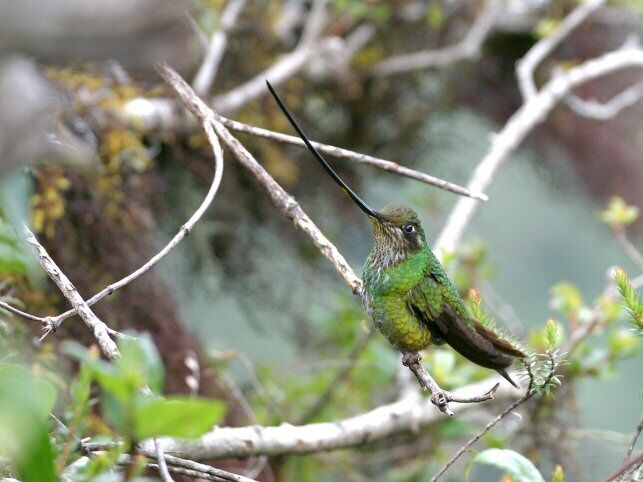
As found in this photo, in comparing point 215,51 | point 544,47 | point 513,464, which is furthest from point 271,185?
point 544,47

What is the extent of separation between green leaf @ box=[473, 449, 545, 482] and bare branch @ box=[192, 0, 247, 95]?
1391 mm

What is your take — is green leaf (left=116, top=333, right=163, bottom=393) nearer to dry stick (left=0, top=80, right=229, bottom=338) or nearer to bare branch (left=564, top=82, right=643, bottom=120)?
dry stick (left=0, top=80, right=229, bottom=338)

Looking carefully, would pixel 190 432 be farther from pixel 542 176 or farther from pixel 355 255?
pixel 542 176

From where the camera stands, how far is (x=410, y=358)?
1217 mm

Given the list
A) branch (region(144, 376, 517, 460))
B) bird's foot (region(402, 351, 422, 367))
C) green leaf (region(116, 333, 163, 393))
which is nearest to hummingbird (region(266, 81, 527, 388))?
bird's foot (region(402, 351, 422, 367))

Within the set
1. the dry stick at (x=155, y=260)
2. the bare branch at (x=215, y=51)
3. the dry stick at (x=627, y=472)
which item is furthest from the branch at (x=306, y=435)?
the bare branch at (x=215, y=51)

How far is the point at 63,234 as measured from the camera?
1.69 m

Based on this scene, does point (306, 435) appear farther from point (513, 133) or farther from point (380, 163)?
point (513, 133)

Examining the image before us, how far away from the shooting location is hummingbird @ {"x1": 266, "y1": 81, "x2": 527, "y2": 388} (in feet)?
3.95

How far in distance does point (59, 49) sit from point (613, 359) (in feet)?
6.64

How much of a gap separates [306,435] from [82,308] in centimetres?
67

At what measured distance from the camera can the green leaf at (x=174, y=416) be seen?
544 millimetres

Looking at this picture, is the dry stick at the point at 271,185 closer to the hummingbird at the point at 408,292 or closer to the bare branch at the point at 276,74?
the hummingbird at the point at 408,292

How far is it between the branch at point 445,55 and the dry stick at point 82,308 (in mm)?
2065
